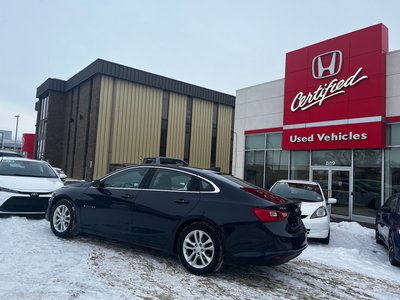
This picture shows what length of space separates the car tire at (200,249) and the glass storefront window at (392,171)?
998 centimetres

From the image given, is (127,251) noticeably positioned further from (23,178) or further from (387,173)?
(387,173)

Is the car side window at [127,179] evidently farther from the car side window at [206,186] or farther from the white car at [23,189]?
the white car at [23,189]

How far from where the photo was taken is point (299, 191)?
9.29 m

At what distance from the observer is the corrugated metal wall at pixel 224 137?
109 feet

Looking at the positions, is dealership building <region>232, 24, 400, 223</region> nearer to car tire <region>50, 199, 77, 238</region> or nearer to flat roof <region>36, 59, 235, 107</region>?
car tire <region>50, 199, 77, 238</region>

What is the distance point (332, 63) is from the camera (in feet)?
46.7

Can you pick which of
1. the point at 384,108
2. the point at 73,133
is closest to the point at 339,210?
the point at 384,108

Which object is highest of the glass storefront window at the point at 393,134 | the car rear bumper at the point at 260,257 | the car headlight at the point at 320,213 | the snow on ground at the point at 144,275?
the glass storefront window at the point at 393,134

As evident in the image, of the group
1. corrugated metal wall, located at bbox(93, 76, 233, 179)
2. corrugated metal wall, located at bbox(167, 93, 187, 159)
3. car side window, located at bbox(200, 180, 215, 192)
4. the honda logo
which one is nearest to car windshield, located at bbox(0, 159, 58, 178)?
car side window, located at bbox(200, 180, 215, 192)

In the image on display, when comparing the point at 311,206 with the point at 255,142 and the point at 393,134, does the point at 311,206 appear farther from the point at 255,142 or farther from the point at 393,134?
the point at 255,142

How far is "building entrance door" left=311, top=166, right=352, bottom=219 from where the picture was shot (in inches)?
528

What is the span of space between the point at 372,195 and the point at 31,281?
39.5 feet

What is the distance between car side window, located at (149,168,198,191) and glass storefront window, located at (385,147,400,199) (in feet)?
32.3

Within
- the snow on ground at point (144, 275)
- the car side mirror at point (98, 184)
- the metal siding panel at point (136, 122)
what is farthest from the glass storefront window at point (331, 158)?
the metal siding panel at point (136, 122)
